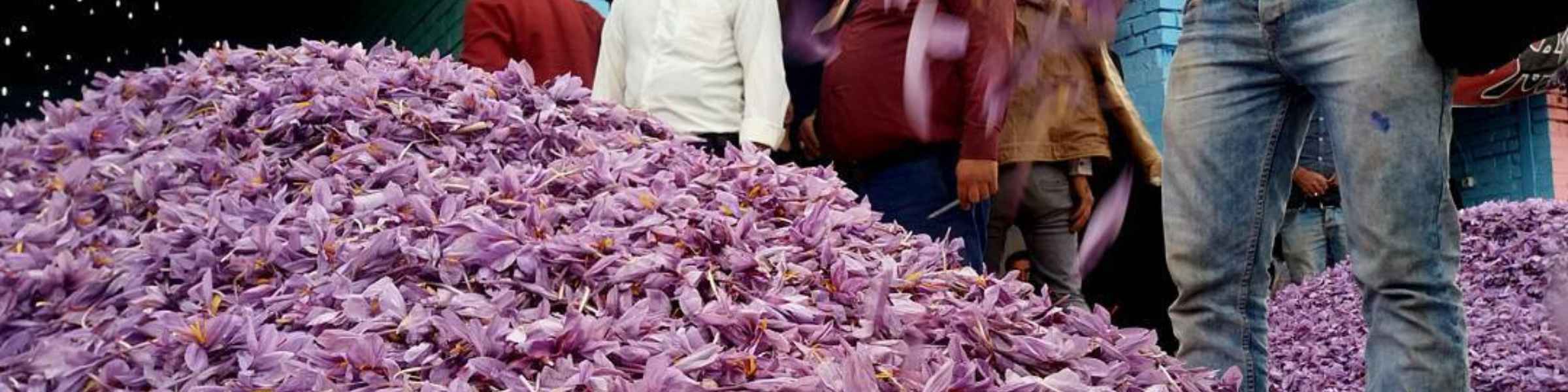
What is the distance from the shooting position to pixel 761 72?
105 inches

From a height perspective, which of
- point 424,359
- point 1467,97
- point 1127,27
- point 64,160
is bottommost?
point 1467,97

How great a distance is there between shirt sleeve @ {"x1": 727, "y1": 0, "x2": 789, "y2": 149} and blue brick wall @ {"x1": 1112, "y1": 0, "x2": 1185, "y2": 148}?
6.87 feet

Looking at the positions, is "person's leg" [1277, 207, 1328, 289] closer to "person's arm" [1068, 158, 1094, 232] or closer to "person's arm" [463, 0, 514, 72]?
"person's arm" [1068, 158, 1094, 232]

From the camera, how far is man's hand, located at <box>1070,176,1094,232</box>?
3070 mm

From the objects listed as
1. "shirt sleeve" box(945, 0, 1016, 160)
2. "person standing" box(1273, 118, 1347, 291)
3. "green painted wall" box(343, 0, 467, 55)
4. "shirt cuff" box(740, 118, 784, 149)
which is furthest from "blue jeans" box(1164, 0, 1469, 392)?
"green painted wall" box(343, 0, 467, 55)

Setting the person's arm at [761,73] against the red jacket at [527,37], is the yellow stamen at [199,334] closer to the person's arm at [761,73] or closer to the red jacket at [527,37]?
the person's arm at [761,73]

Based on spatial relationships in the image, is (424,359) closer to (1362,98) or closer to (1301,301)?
(1362,98)

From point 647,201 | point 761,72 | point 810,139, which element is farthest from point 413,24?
point 647,201

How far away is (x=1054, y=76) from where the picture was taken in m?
3.09

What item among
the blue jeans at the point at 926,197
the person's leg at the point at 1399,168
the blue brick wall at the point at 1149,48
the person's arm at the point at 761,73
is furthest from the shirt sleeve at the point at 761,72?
the blue brick wall at the point at 1149,48

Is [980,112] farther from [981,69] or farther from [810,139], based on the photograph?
[810,139]

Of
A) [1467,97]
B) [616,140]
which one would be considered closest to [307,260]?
[616,140]

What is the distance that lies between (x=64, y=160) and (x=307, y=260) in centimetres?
63

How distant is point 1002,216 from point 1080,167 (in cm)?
25
